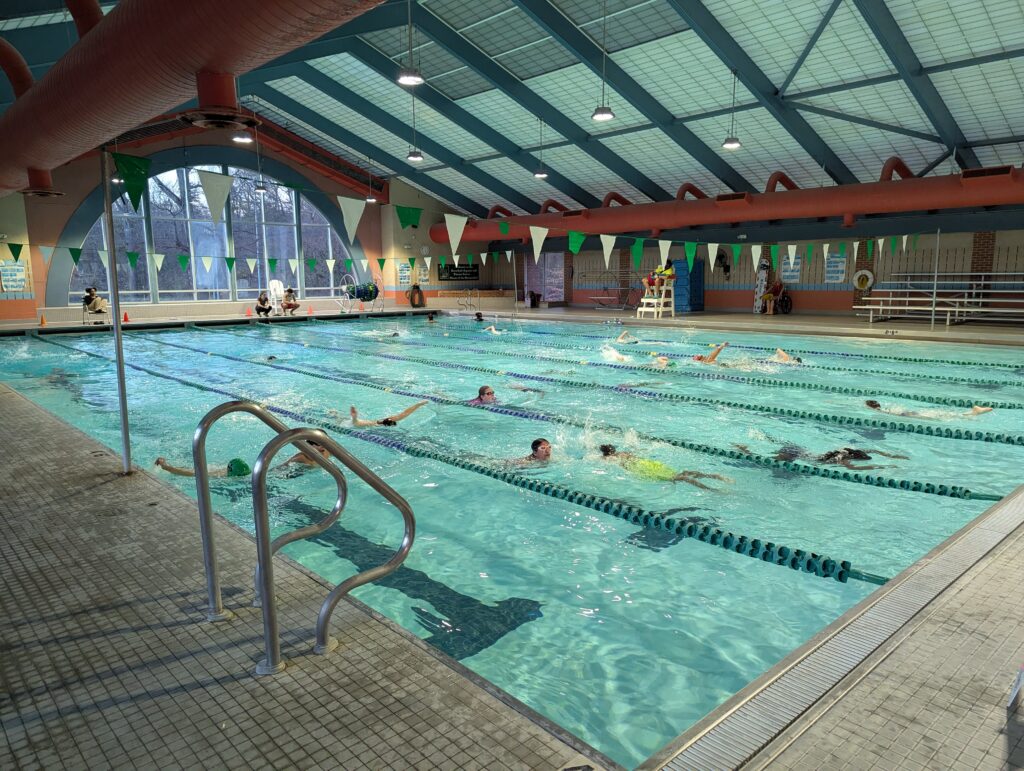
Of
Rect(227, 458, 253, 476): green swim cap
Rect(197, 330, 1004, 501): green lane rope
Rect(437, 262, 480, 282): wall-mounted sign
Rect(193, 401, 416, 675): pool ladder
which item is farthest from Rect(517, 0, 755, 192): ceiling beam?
Rect(193, 401, 416, 675): pool ladder

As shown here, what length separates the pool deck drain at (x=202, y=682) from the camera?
1538 mm

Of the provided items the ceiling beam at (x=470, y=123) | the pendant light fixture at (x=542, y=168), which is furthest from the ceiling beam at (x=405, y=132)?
the pendant light fixture at (x=542, y=168)

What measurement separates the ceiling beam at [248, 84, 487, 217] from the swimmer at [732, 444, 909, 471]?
47.9 feet

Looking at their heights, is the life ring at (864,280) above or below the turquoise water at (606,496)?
above

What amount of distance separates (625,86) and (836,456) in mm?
9659

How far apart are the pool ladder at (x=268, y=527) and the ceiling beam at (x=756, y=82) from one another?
10289 mm

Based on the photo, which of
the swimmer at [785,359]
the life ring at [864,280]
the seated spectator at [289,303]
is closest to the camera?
the swimmer at [785,359]

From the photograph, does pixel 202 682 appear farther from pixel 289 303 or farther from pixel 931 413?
pixel 289 303

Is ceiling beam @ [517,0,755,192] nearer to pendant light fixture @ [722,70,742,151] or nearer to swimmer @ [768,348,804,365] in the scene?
pendant light fixture @ [722,70,742,151]

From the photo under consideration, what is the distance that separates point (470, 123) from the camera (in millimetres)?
15773

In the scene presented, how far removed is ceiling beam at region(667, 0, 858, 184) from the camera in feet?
33.9

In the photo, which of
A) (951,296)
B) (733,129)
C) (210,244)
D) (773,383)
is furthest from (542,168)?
(951,296)

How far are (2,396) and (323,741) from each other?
20.1 ft

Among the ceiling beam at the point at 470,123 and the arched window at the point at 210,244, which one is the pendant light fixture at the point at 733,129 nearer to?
the ceiling beam at the point at 470,123
